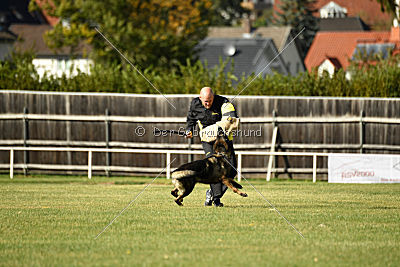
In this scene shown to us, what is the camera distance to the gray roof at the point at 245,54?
159 ft

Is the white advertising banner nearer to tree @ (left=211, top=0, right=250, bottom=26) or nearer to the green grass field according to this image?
the green grass field

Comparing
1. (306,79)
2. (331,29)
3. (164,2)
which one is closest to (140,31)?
(164,2)

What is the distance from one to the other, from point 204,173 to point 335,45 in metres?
60.1

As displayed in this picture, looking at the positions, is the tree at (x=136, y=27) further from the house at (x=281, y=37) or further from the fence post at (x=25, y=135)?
the fence post at (x=25, y=135)

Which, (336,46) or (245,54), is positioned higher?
(336,46)

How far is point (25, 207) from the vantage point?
13938 millimetres

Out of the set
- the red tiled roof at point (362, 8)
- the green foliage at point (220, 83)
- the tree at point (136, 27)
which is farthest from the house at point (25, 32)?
the red tiled roof at point (362, 8)

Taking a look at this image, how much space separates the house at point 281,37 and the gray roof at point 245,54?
3.77 ft

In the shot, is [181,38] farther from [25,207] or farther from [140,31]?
[25,207]

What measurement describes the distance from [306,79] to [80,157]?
7.89 metres

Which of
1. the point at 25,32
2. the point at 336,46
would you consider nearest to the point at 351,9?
the point at 336,46

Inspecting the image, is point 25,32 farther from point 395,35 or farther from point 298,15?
point 395,35

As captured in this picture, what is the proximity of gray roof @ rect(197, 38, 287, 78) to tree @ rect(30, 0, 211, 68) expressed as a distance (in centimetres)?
292

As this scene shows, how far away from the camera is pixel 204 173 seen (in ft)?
40.5
